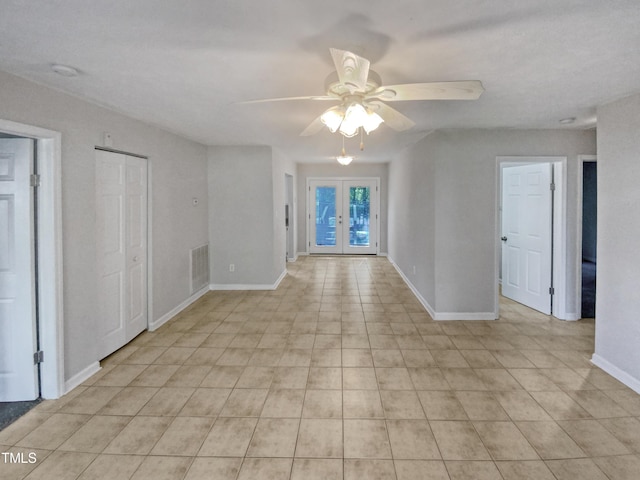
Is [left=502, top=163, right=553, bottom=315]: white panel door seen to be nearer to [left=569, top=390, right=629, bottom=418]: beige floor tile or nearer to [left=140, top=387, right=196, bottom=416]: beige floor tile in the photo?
[left=569, top=390, right=629, bottom=418]: beige floor tile

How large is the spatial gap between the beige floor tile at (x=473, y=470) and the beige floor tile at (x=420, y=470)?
4 cm

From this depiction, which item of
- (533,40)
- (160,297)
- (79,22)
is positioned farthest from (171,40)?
(160,297)

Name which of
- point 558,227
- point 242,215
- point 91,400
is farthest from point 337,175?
point 91,400

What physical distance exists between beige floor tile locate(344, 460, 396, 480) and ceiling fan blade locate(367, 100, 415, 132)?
198 centimetres

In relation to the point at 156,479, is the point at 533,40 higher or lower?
higher

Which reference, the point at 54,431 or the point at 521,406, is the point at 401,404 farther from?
the point at 54,431

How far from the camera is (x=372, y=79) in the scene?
1.98m

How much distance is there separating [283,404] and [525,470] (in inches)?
58.9

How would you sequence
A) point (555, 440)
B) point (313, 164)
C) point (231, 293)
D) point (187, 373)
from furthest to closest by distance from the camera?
point (313, 164)
point (231, 293)
point (187, 373)
point (555, 440)

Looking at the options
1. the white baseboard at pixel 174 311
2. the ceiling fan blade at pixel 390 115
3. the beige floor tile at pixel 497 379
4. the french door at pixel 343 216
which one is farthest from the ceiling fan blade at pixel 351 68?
the french door at pixel 343 216

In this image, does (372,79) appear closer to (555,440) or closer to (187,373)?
(555,440)

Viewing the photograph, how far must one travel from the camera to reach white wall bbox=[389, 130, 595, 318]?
13.9 feet

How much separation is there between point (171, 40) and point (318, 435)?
238 centimetres

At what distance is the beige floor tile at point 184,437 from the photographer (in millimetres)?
2102
